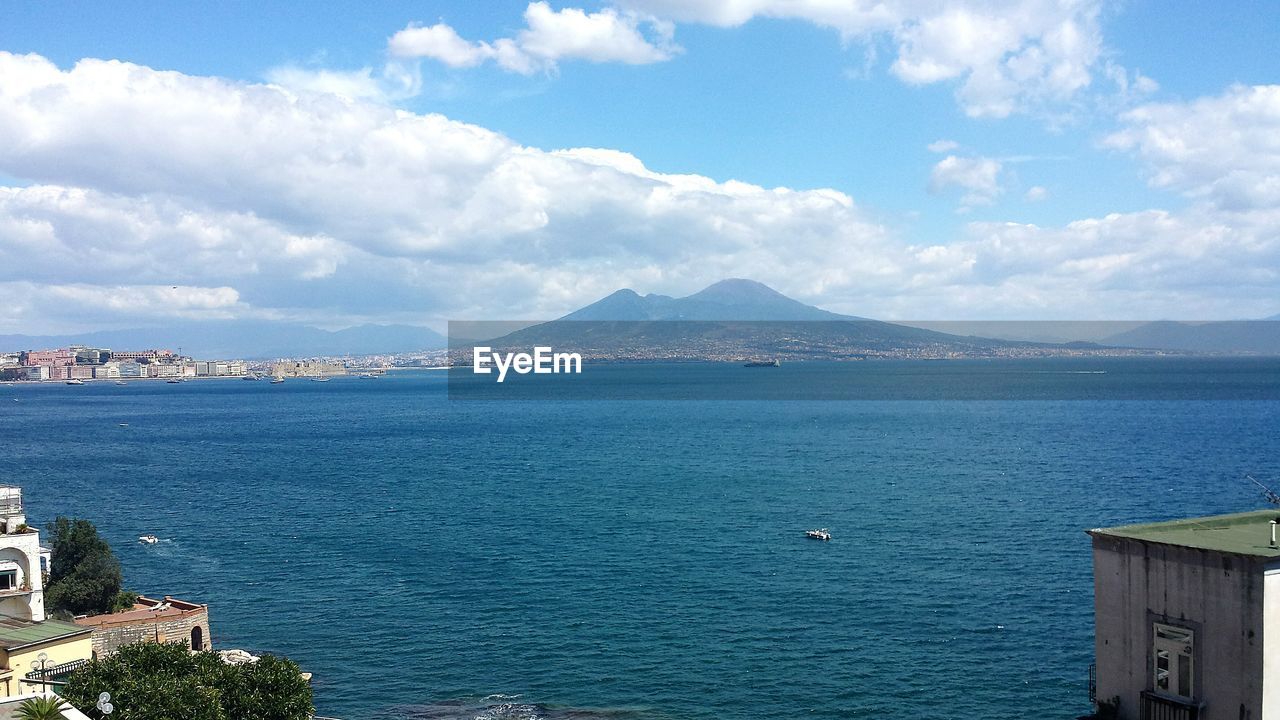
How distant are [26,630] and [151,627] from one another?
9677 millimetres

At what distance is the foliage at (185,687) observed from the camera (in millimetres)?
16594

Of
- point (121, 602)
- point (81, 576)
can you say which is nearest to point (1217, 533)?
point (121, 602)

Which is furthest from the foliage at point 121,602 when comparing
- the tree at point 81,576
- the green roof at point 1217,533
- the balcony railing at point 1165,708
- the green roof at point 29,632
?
the balcony railing at point 1165,708

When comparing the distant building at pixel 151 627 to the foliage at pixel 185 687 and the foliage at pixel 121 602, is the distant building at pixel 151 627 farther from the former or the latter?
the foliage at pixel 185 687

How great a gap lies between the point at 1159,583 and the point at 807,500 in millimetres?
45427

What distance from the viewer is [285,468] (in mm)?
79000

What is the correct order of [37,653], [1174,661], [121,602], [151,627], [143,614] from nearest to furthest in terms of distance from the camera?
[1174,661] < [37,653] < [151,627] < [143,614] < [121,602]

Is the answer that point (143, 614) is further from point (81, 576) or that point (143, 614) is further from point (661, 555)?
point (661, 555)

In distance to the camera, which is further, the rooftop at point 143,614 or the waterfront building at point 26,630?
the rooftop at point 143,614

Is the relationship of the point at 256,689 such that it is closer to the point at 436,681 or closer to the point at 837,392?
the point at 436,681

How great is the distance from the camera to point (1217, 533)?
12.4 metres

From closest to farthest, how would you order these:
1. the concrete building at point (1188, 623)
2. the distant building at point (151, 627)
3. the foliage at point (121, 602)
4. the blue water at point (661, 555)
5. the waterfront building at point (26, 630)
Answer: the concrete building at point (1188, 623), the waterfront building at point (26, 630), the blue water at point (661, 555), the distant building at point (151, 627), the foliage at point (121, 602)

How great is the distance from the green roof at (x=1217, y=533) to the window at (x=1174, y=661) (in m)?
1.11

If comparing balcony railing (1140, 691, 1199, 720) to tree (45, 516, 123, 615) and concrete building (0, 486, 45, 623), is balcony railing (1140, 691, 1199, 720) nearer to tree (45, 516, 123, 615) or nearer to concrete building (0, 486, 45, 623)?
concrete building (0, 486, 45, 623)
